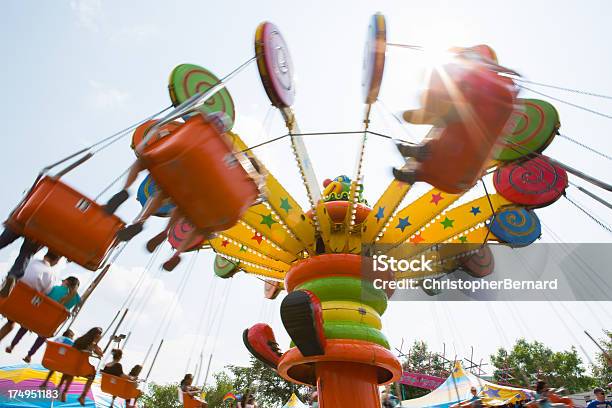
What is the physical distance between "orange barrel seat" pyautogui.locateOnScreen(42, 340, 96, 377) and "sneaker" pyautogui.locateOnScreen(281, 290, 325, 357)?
3.16 m

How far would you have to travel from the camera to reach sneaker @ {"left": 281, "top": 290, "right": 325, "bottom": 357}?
18.8 ft

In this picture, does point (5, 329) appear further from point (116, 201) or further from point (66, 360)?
point (116, 201)

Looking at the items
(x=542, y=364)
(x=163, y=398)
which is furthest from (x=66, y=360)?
(x=542, y=364)

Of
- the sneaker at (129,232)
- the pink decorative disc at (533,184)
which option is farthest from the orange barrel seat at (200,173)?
the pink decorative disc at (533,184)

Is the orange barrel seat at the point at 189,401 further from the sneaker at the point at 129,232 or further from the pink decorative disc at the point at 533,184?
the pink decorative disc at the point at 533,184

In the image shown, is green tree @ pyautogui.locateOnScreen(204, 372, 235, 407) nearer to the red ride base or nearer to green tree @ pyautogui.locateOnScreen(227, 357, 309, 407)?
green tree @ pyautogui.locateOnScreen(227, 357, 309, 407)

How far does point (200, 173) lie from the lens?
13.6 feet

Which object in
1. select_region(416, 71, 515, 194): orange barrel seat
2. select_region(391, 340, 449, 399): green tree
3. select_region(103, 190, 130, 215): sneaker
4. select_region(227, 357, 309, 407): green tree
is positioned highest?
select_region(391, 340, 449, 399): green tree

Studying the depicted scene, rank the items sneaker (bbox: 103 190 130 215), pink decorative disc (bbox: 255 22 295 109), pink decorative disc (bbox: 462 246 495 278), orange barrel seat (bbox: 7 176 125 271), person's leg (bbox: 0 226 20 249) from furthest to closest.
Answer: pink decorative disc (bbox: 462 246 495 278)
pink decorative disc (bbox: 255 22 295 109)
sneaker (bbox: 103 190 130 215)
person's leg (bbox: 0 226 20 249)
orange barrel seat (bbox: 7 176 125 271)

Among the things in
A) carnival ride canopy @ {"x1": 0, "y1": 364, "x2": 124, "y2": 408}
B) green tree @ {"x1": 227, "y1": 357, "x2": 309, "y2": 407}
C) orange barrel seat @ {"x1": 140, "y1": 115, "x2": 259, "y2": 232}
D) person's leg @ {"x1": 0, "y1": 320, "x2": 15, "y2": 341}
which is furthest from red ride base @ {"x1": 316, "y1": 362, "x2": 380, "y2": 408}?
green tree @ {"x1": 227, "y1": 357, "x2": 309, "y2": 407}

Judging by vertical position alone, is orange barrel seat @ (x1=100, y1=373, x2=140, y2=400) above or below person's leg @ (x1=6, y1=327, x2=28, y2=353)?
below

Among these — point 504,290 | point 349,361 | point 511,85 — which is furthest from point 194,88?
point 504,290

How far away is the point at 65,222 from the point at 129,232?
618 mm

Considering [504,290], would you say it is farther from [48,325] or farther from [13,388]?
[13,388]
